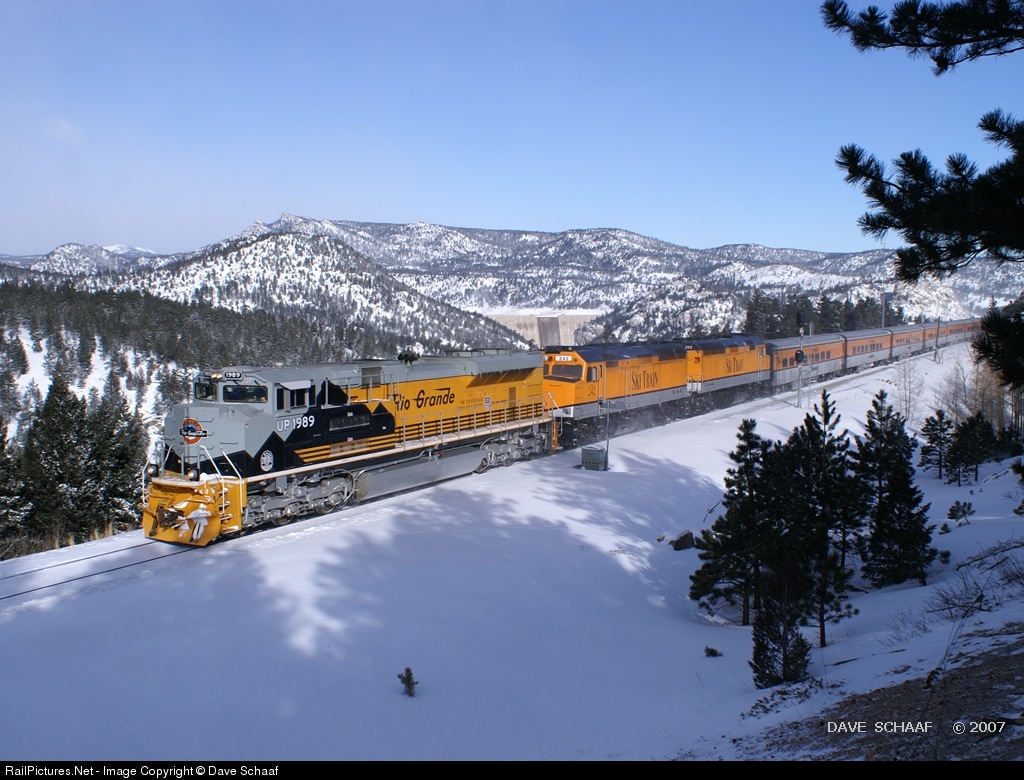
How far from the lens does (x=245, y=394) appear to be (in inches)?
572

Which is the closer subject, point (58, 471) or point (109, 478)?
point (58, 471)

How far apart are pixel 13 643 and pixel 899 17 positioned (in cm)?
1372

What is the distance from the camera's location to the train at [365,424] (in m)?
13.8

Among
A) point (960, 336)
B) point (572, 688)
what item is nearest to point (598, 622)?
point (572, 688)

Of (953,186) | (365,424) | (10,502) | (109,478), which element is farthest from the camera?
(109,478)

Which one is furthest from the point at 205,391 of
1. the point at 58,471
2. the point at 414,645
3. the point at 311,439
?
the point at 58,471

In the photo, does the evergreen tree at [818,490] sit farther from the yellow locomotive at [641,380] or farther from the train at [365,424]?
the yellow locomotive at [641,380]

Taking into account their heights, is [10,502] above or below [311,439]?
below

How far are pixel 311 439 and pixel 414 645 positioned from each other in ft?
22.6

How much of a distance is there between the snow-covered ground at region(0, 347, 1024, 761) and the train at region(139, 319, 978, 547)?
2.71 ft

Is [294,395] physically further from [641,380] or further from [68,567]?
[641,380]

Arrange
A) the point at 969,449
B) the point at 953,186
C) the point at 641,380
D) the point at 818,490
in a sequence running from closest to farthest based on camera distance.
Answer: the point at 953,186 → the point at 818,490 → the point at 969,449 → the point at 641,380

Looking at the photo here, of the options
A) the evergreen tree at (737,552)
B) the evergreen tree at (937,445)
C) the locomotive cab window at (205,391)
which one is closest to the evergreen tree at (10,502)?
the locomotive cab window at (205,391)

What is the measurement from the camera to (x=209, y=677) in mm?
8477
